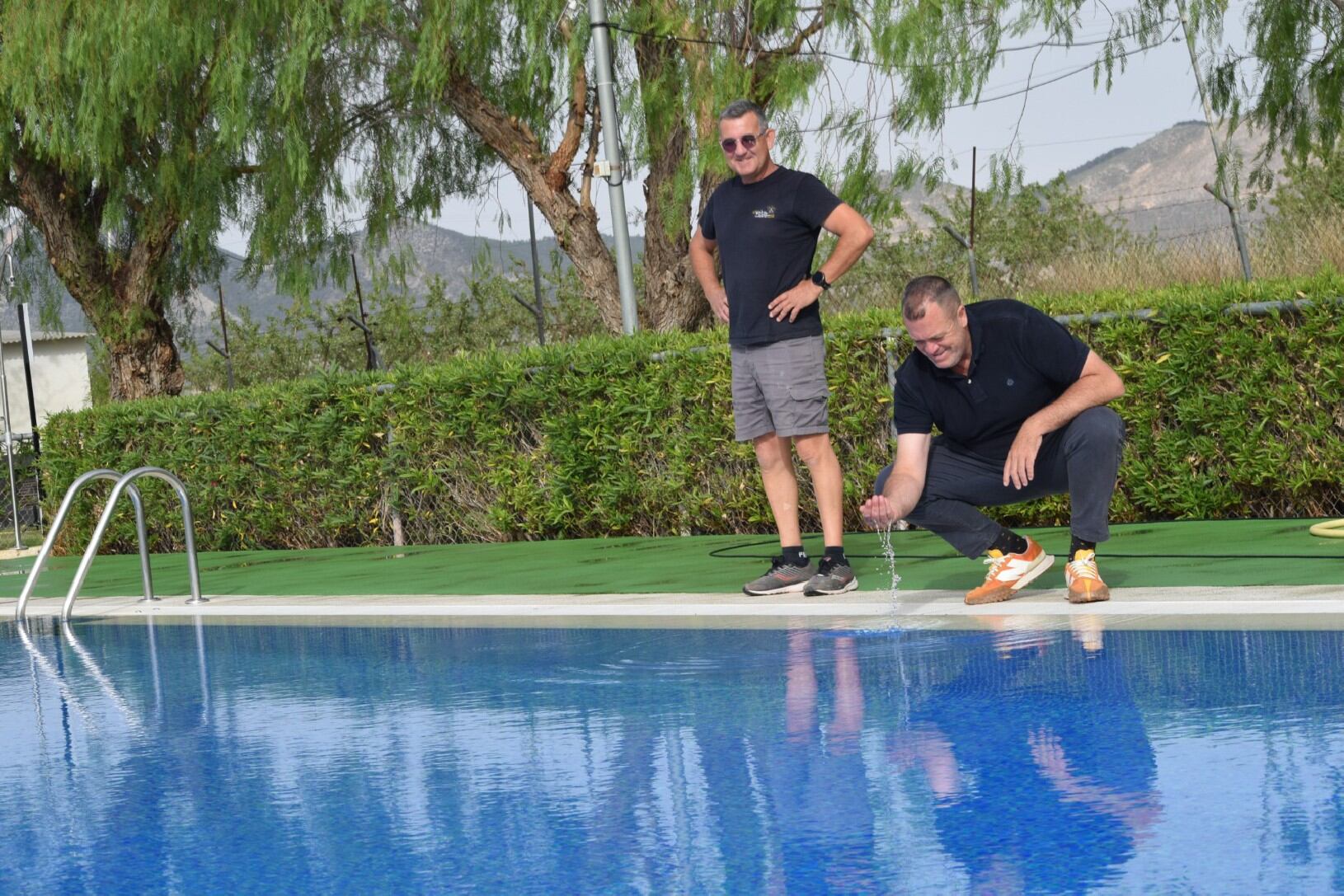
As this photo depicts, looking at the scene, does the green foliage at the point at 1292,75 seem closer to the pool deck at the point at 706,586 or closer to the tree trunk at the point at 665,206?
the tree trunk at the point at 665,206

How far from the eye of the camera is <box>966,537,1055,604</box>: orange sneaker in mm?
5953

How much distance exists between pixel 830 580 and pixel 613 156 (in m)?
8.43

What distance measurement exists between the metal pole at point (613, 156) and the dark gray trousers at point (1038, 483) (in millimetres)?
7144

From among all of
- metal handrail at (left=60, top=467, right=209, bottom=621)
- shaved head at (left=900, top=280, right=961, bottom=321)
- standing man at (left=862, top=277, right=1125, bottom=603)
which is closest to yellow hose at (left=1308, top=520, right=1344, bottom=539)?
standing man at (left=862, top=277, right=1125, bottom=603)

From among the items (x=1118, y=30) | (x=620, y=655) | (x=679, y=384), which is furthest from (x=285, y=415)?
(x=1118, y=30)

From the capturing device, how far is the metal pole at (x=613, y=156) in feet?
44.2

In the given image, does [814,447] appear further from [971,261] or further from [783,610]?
[971,261]

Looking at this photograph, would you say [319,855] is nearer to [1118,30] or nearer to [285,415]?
[285,415]

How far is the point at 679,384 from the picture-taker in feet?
33.2

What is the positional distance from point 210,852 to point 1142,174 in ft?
559

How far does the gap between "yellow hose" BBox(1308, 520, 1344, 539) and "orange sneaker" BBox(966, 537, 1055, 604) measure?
1984mm

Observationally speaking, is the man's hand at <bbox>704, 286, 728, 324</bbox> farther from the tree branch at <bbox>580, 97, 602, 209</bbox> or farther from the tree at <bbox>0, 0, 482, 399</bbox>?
the tree branch at <bbox>580, 97, 602, 209</bbox>

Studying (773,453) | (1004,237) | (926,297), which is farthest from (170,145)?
(1004,237)

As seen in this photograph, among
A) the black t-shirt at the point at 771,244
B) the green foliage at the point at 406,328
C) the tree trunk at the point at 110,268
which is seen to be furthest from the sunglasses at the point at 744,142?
the green foliage at the point at 406,328
